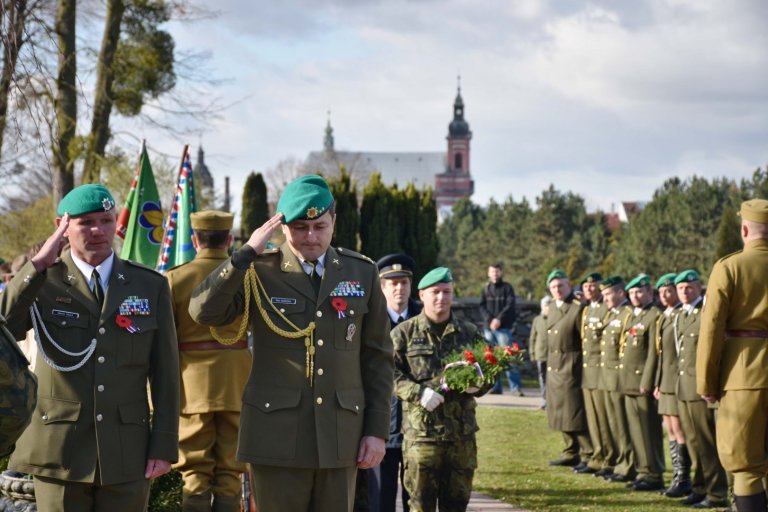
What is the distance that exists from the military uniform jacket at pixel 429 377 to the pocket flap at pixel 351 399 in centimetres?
202

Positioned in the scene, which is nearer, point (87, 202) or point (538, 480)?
point (87, 202)

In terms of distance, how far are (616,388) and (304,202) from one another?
26.1 ft

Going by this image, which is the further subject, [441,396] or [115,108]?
[115,108]

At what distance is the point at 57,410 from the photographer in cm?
503

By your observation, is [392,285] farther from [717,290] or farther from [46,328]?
[46,328]

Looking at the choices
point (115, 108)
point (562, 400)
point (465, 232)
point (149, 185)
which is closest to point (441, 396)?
point (149, 185)

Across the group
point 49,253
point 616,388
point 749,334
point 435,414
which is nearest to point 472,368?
point 435,414

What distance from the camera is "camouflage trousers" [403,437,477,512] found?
7.34m

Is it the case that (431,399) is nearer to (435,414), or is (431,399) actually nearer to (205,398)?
(435,414)

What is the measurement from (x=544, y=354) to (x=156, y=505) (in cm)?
1210

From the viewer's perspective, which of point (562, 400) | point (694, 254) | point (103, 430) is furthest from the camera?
point (694, 254)

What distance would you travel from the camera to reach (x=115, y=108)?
780 inches

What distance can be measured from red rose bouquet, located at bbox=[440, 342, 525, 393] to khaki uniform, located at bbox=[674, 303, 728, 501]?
3.89 meters

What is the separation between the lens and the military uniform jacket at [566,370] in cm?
1330
